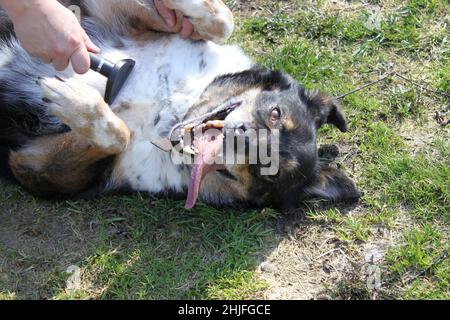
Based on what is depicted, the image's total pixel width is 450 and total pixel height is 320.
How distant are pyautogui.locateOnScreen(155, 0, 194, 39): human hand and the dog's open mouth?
1.98ft

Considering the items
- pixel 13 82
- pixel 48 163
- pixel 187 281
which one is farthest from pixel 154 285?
pixel 13 82

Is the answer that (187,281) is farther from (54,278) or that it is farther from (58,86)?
(58,86)

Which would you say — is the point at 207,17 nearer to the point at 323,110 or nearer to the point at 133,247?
the point at 323,110

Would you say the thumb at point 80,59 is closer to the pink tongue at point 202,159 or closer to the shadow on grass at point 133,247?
the pink tongue at point 202,159

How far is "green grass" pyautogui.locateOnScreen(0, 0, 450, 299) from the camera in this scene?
11.9ft

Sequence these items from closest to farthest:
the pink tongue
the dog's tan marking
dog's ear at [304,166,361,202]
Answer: the pink tongue, the dog's tan marking, dog's ear at [304,166,361,202]

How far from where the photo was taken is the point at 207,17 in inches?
157

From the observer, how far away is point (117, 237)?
3.83 meters

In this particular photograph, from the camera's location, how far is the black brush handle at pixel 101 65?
12.0 feet

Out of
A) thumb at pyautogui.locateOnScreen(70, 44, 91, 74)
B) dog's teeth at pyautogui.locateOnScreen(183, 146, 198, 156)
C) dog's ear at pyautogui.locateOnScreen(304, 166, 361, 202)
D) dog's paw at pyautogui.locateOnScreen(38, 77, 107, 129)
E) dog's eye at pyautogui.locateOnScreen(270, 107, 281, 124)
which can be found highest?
thumb at pyautogui.locateOnScreen(70, 44, 91, 74)

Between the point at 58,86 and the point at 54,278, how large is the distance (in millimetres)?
1077

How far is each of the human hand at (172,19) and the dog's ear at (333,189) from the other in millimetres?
1244

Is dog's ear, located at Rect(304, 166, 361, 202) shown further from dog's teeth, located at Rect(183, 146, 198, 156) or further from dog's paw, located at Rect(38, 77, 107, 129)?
dog's paw, located at Rect(38, 77, 107, 129)

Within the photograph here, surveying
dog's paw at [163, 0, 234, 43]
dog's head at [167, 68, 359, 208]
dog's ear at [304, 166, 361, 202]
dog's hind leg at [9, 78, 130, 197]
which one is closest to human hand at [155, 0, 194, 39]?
dog's paw at [163, 0, 234, 43]
